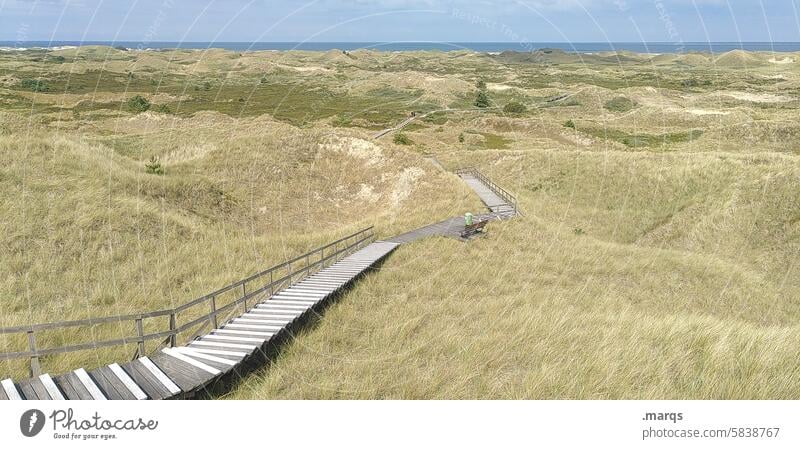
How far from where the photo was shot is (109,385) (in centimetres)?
988

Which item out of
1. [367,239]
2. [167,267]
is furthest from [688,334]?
[167,267]

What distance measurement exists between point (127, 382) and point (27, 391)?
166cm

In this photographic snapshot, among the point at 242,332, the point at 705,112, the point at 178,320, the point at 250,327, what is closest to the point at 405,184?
the point at 178,320

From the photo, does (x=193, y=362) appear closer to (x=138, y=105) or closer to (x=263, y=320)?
(x=263, y=320)

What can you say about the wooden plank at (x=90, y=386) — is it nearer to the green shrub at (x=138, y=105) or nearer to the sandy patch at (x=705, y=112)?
the green shrub at (x=138, y=105)

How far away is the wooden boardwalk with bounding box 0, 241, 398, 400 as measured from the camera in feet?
31.2

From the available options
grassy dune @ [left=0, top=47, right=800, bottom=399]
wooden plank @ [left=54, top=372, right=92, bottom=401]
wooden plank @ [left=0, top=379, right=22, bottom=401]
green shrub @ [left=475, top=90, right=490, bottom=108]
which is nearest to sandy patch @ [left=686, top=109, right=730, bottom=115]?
grassy dune @ [left=0, top=47, right=800, bottom=399]

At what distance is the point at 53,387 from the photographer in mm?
9414

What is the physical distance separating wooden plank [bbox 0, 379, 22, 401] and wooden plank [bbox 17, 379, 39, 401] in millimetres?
105

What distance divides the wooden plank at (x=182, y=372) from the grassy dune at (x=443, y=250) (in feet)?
3.52

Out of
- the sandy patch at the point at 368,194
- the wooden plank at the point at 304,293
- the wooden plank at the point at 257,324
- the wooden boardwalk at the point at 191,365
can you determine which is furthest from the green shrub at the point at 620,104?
the wooden plank at the point at 257,324

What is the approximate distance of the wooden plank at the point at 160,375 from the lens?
992cm

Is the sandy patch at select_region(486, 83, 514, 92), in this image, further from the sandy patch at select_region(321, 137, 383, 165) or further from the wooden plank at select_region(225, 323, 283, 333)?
the wooden plank at select_region(225, 323, 283, 333)
